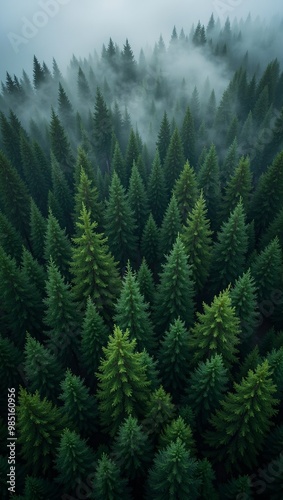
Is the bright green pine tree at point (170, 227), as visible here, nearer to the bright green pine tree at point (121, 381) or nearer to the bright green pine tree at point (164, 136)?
the bright green pine tree at point (121, 381)

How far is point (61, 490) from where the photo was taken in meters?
20.6

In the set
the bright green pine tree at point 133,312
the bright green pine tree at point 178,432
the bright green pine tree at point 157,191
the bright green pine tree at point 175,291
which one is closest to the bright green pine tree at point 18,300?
the bright green pine tree at point 133,312

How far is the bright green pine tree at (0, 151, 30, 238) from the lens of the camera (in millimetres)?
40531

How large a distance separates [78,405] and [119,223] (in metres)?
18.9

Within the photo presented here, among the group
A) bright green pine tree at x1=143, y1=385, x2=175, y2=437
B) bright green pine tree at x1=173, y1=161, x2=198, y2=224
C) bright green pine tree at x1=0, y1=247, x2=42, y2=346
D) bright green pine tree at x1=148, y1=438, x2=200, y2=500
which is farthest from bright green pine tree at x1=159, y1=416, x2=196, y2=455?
bright green pine tree at x1=173, y1=161, x2=198, y2=224

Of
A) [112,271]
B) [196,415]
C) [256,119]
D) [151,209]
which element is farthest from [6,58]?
[196,415]

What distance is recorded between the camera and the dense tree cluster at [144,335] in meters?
18.5

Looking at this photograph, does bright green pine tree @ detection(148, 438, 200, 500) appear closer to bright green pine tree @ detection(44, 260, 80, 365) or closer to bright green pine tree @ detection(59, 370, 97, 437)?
bright green pine tree @ detection(59, 370, 97, 437)

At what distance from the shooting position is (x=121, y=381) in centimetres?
1908

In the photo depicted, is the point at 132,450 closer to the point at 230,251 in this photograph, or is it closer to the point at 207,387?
the point at 207,387

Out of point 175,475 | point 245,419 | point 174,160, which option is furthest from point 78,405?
point 174,160

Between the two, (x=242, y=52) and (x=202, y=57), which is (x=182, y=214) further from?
(x=242, y=52)

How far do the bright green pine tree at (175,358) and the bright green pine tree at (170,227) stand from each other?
38.3ft

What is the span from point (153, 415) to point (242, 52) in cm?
10872
